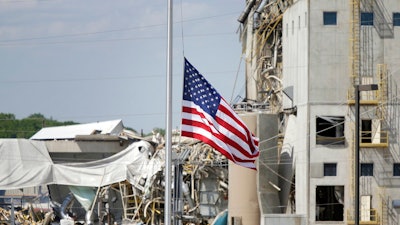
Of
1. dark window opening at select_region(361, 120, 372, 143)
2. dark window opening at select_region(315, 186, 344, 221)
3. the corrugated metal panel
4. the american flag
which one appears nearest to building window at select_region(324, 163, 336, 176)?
dark window opening at select_region(315, 186, 344, 221)

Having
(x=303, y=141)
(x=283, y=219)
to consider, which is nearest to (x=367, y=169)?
(x=303, y=141)

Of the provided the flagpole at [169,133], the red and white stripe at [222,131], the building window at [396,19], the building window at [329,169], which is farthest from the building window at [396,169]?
the flagpole at [169,133]

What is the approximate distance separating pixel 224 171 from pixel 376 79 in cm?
1133

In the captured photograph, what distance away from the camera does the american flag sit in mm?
40688

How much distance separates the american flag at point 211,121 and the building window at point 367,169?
1521 centimetres

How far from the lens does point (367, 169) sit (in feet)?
189

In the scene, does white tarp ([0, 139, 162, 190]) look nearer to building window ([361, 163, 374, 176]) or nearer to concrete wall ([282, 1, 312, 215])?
concrete wall ([282, 1, 312, 215])

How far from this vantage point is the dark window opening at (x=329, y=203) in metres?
57.7

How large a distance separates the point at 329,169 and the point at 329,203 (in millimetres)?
1819

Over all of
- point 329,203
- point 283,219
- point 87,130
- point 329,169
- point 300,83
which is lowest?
point 283,219

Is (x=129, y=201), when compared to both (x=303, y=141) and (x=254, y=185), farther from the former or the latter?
(x=303, y=141)

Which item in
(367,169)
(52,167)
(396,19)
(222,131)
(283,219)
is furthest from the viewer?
(52,167)

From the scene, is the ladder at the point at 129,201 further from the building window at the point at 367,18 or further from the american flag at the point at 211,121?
the american flag at the point at 211,121

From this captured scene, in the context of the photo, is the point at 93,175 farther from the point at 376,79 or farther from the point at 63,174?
the point at 376,79
